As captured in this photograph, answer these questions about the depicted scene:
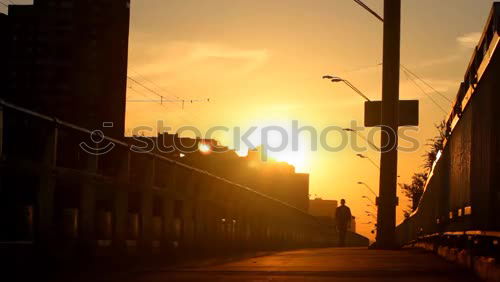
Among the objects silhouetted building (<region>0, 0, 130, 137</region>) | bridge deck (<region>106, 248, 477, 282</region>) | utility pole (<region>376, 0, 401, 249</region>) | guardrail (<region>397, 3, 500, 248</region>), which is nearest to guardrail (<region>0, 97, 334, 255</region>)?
bridge deck (<region>106, 248, 477, 282</region>)

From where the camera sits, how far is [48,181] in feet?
45.8

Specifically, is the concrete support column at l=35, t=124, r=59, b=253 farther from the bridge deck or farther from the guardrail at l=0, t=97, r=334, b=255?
the bridge deck

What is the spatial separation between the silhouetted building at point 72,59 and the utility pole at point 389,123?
43.9 metres

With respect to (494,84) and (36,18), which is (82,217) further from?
(36,18)

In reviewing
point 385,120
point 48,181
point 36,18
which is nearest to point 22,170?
point 48,181

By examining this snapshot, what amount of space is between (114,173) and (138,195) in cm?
102

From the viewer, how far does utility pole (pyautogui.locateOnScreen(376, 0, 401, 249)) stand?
121 ft

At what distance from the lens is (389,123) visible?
37.7 meters

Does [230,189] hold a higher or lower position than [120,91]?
lower

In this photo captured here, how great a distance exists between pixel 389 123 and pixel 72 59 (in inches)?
2920

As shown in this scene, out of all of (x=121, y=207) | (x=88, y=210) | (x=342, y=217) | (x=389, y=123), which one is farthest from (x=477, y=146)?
(x=342, y=217)

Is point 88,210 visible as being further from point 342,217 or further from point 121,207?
point 342,217

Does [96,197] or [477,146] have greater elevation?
[477,146]

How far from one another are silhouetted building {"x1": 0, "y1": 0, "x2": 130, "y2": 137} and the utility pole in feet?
144
